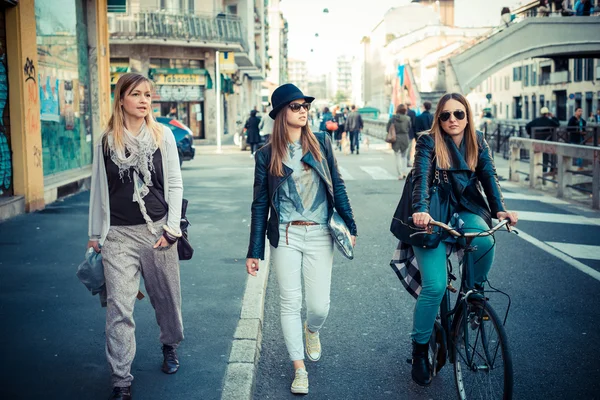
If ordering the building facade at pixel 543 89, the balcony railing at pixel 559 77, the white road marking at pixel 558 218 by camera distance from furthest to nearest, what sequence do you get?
the balcony railing at pixel 559 77 → the building facade at pixel 543 89 → the white road marking at pixel 558 218

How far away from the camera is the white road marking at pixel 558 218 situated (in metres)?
11.2

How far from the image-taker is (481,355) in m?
3.88

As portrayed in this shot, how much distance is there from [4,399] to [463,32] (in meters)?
110

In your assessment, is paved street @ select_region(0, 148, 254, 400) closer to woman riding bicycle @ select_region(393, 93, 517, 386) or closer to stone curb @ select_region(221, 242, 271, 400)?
stone curb @ select_region(221, 242, 271, 400)

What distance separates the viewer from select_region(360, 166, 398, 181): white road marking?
18391mm

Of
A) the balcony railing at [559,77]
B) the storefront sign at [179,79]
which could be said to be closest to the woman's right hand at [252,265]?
the storefront sign at [179,79]

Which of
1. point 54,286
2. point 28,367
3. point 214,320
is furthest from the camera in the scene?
point 54,286

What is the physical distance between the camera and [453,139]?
4.40 metres

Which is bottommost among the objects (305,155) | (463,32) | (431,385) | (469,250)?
(431,385)

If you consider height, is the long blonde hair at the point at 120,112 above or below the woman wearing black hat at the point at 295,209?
above

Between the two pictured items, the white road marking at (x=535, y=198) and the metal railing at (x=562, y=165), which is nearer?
the metal railing at (x=562, y=165)

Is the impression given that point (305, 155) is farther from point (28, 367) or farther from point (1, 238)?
point (1, 238)

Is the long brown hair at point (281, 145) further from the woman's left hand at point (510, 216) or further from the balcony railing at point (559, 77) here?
the balcony railing at point (559, 77)

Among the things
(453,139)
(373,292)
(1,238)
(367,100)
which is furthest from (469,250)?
(367,100)
